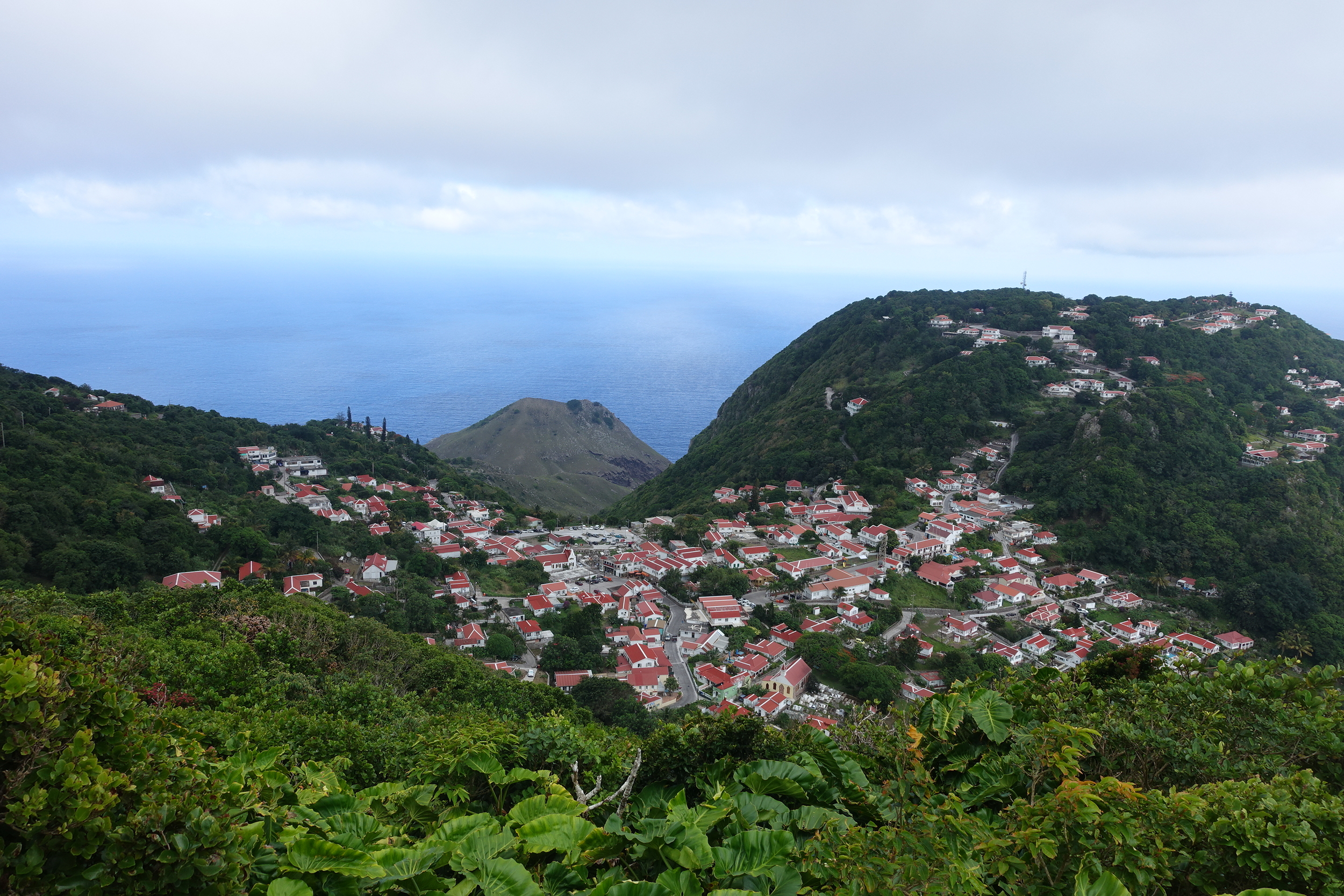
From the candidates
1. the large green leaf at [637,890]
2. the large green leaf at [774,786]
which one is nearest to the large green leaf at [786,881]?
the large green leaf at [637,890]

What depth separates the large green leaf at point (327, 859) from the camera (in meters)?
2.96

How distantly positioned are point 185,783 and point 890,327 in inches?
2513

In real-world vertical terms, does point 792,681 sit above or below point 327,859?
below

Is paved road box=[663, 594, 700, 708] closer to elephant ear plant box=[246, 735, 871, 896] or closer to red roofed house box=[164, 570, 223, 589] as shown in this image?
red roofed house box=[164, 570, 223, 589]

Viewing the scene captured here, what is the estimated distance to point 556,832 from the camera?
3.53m

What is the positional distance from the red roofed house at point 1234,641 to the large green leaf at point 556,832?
31365 millimetres

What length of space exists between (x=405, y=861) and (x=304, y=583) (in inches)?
1013

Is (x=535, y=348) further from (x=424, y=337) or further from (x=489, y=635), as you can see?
(x=489, y=635)

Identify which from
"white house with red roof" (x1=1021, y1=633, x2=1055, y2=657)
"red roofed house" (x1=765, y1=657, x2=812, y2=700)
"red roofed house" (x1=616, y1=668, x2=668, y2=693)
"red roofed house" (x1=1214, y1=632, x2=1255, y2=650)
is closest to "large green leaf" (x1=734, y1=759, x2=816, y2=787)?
"red roofed house" (x1=616, y1=668, x2=668, y2=693)

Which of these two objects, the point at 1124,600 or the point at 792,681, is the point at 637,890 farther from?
the point at 1124,600

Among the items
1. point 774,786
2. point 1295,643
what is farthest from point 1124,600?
point 774,786

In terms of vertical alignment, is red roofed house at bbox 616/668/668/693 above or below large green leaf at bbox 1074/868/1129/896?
below

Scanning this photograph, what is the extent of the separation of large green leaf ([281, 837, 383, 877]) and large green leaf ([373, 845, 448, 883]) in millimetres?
61

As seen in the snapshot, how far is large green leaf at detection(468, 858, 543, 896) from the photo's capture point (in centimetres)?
308
